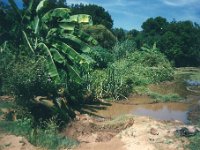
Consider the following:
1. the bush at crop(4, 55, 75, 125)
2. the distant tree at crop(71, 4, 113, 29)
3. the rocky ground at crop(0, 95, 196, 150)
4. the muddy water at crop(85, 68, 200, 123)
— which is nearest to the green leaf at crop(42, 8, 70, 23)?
the bush at crop(4, 55, 75, 125)

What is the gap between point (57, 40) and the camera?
15711 mm

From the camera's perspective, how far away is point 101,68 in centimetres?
2402

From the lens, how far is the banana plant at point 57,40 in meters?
14.7

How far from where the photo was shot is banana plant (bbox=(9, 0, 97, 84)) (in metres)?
14.7

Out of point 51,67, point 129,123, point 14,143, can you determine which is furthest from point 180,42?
point 14,143

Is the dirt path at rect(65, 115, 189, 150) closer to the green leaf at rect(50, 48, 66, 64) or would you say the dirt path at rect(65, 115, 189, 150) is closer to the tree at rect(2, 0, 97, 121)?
the tree at rect(2, 0, 97, 121)

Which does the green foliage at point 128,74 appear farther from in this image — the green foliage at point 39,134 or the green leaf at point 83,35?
the green foliage at point 39,134

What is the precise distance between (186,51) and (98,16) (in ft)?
42.9

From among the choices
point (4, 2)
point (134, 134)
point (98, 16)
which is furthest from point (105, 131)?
point (98, 16)

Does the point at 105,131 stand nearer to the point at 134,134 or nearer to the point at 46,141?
the point at 134,134

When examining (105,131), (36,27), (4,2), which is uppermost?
(4,2)

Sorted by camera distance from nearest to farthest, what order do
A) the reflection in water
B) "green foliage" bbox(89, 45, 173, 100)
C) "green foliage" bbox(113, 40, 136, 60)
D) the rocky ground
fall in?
the rocky ground
the reflection in water
"green foliage" bbox(89, 45, 173, 100)
"green foliage" bbox(113, 40, 136, 60)

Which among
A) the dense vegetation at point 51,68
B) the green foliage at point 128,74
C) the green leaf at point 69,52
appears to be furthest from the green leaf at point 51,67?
the green foliage at point 128,74

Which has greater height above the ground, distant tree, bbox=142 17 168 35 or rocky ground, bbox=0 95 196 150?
distant tree, bbox=142 17 168 35
